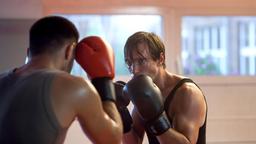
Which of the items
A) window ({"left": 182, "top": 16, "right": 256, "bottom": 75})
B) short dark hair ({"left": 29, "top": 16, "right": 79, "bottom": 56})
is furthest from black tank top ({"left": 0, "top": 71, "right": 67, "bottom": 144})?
window ({"left": 182, "top": 16, "right": 256, "bottom": 75})

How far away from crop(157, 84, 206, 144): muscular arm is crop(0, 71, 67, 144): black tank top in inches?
25.6

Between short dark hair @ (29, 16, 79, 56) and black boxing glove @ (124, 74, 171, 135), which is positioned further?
black boxing glove @ (124, 74, 171, 135)

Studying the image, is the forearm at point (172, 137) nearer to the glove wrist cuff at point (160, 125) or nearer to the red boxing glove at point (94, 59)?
the glove wrist cuff at point (160, 125)

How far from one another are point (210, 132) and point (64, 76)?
2.47 m

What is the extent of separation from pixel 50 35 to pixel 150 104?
0.62 m

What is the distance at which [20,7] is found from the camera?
3.35 meters

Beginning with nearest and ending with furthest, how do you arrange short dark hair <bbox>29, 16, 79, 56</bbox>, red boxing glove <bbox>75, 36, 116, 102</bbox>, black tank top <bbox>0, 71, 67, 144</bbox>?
black tank top <bbox>0, 71, 67, 144</bbox> < short dark hair <bbox>29, 16, 79, 56</bbox> < red boxing glove <bbox>75, 36, 116, 102</bbox>

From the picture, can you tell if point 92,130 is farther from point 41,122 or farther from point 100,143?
point 41,122

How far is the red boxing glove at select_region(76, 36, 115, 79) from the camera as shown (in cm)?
179

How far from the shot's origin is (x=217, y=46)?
157 inches

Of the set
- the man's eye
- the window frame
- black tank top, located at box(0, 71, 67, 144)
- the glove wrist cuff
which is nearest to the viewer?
black tank top, located at box(0, 71, 67, 144)

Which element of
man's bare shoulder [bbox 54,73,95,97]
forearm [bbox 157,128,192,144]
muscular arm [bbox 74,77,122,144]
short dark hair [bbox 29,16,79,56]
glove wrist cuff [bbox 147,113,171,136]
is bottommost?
forearm [bbox 157,128,192,144]

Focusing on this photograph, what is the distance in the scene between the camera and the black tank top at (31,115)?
150 cm

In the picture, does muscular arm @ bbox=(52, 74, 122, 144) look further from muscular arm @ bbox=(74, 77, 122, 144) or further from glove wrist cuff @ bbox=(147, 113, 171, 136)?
glove wrist cuff @ bbox=(147, 113, 171, 136)
